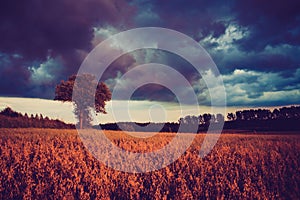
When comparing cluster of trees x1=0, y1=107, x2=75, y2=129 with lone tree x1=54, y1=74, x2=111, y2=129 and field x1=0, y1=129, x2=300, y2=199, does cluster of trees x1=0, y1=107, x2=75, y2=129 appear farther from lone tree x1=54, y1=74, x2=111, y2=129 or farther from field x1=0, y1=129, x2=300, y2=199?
field x1=0, y1=129, x2=300, y2=199

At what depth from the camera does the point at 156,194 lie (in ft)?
15.5

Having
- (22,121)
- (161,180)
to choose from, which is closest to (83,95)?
(22,121)

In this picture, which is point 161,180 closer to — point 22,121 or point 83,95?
point 22,121

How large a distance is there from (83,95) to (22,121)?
407 inches

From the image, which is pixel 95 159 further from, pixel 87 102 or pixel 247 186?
pixel 87 102

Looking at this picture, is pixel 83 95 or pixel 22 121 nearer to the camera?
pixel 22 121

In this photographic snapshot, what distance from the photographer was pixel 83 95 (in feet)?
129

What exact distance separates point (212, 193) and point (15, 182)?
407 cm

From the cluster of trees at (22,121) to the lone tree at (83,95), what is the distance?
374cm

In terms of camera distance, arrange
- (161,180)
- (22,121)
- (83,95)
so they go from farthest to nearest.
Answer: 1. (83,95)
2. (22,121)
3. (161,180)

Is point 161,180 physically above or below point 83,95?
below

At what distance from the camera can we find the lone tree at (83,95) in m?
38.7

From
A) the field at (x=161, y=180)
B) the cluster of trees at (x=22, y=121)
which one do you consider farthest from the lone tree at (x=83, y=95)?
the field at (x=161, y=180)

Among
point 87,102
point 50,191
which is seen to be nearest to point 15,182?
point 50,191
